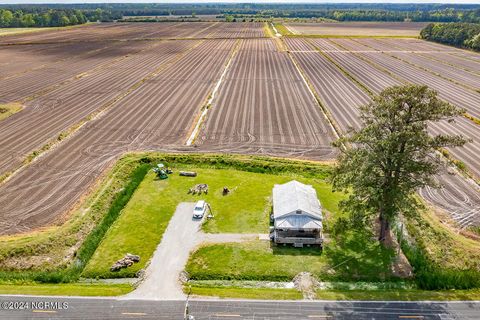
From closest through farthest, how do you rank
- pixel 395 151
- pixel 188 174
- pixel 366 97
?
pixel 395 151 → pixel 188 174 → pixel 366 97

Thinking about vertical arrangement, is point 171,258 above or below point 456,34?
above

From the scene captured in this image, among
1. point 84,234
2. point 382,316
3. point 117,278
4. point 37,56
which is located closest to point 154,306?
point 117,278

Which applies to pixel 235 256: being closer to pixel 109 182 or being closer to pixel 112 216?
pixel 112 216

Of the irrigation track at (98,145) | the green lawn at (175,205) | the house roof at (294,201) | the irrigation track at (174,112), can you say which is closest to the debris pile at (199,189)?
the green lawn at (175,205)

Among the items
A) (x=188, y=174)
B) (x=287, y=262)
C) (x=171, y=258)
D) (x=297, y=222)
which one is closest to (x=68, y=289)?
(x=171, y=258)

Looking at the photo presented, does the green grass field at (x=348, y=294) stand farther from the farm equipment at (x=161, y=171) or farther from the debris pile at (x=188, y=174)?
the farm equipment at (x=161, y=171)

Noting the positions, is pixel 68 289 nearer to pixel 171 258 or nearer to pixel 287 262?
pixel 171 258

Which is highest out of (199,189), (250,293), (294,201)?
(294,201)
